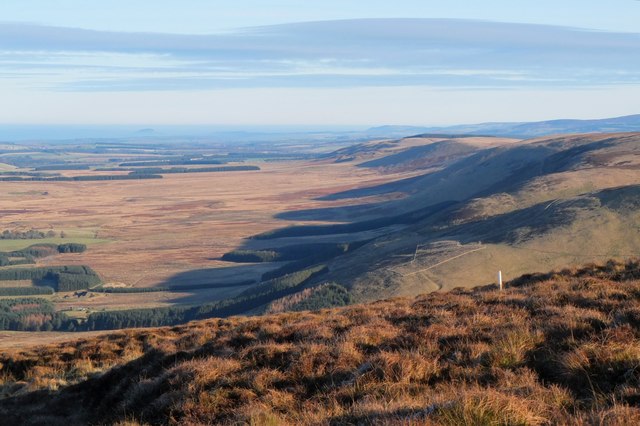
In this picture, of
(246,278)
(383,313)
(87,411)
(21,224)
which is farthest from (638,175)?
(21,224)

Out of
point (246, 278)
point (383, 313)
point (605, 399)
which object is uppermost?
point (605, 399)

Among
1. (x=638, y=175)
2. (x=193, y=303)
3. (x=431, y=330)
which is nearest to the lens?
(x=431, y=330)

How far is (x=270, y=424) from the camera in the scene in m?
9.41

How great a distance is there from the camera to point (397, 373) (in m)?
11.5

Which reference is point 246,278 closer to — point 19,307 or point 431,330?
point 19,307

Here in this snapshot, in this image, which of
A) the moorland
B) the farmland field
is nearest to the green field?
the farmland field

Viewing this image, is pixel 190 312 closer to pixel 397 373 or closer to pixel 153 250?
pixel 153 250

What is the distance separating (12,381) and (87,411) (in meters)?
6.49

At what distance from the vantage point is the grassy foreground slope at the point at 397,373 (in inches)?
360

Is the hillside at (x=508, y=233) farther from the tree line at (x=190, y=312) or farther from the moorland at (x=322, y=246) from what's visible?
the tree line at (x=190, y=312)

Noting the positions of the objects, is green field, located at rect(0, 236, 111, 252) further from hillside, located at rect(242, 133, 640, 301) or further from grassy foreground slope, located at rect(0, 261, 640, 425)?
grassy foreground slope, located at rect(0, 261, 640, 425)

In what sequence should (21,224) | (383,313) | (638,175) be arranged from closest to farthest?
(383,313) → (638,175) → (21,224)

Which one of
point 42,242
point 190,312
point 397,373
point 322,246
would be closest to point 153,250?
point 42,242

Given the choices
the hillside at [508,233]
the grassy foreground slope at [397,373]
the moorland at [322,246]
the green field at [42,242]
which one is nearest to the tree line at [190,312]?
the moorland at [322,246]
